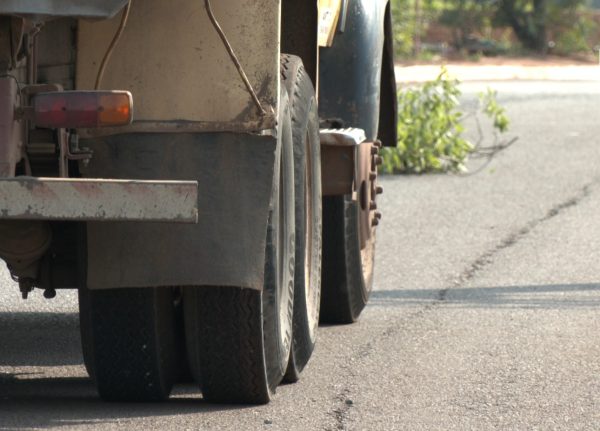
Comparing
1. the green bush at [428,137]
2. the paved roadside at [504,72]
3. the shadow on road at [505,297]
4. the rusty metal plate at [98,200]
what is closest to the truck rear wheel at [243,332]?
the rusty metal plate at [98,200]

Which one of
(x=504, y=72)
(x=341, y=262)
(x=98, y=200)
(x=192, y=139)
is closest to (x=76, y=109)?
(x=98, y=200)

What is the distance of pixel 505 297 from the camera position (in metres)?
8.38

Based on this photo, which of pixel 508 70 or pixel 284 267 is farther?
pixel 508 70

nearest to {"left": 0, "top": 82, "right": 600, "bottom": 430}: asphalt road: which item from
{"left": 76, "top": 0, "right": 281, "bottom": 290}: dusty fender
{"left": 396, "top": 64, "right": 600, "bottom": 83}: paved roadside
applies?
{"left": 76, "top": 0, "right": 281, "bottom": 290}: dusty fender

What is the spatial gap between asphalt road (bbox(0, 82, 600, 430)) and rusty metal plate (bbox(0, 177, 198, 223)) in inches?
31.7

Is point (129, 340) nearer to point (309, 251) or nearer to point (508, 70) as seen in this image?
point (309, 251)

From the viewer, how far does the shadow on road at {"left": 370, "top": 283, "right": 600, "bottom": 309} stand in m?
8.14

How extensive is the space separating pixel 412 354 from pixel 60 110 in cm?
247

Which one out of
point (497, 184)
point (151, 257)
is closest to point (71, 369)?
point (151, 257)

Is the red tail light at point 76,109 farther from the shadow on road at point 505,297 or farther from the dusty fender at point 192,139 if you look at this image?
the shadow on road at point 505,297

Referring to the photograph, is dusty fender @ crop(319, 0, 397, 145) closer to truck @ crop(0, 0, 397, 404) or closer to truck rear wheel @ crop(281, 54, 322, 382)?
truck rear wheel @ crop(281, 54, 322, 382)

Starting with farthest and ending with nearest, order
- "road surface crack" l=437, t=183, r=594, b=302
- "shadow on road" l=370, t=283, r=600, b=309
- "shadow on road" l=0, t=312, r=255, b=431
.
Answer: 1. "road surface crack" l=437, t=183, r=594, b=302
2. "shadow on road" l=370, t=283, r=600, b=309
3. "shadow on road" l=0, t=312, r=255, b=431

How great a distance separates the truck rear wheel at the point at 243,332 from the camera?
17.0 feet

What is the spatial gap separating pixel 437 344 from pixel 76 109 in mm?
2699
